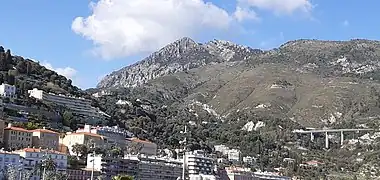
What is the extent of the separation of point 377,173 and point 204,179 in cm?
3207

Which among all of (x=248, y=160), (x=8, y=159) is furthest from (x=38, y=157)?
(x=248, y=160)

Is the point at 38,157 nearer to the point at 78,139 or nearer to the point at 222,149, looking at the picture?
the point at 78,139

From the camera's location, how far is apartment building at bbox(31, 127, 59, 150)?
78500mm

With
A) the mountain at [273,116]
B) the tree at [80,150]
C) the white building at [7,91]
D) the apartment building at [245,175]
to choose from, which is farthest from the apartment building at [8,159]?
Result: the mountain at [273,116]

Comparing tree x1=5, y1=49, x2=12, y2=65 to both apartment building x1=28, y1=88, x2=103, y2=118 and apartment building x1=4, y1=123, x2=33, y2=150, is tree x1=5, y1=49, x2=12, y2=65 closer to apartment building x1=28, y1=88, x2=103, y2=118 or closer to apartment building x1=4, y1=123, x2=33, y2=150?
apartment building x1=28, y1=88, x2=103, y2=118

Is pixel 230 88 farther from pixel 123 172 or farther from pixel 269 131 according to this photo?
pixel 123 172

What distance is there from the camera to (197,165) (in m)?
97.6

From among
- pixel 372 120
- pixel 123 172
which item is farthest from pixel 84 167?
pixel 372 120

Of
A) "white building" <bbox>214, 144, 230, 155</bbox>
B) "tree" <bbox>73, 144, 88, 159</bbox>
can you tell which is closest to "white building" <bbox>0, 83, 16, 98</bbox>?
"tree" <bbox>73, 144, 88, 159</bbox>

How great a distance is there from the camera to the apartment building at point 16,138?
3031 inches

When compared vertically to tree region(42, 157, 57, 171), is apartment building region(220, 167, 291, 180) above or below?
below

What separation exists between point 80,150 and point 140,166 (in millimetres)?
9195

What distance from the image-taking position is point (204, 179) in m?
89.2

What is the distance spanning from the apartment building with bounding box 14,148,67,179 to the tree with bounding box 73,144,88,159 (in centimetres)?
674
